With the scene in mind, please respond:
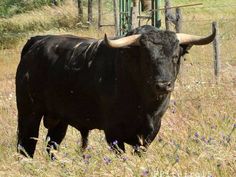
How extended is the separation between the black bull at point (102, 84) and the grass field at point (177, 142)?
0.23m

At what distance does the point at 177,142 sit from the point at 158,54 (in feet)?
2.60

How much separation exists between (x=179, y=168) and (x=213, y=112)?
3.19m

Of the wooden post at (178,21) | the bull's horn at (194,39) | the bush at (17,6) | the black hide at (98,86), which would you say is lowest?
the bush at (17,6)

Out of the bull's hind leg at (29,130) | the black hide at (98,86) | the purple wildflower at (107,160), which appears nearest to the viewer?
the purple wildflower at (107,160)

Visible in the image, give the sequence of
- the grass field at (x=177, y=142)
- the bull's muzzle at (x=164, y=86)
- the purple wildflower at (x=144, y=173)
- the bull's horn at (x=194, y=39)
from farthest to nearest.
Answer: the bull's horn at (x=194, y=39) → the bull's muzzle at (x=164, y=86) → the grass field at (x=177, y=142) → the purple wildflower at (x=144, y=173)

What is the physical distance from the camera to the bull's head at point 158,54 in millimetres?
5203

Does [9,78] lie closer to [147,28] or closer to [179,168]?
[147,28]

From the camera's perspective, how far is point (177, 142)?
527 centimetres

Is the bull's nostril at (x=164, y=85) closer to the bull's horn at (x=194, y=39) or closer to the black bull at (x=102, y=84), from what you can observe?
the black bull at (x=102, y=84)

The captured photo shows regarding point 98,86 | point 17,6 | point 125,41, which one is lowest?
point 17,6

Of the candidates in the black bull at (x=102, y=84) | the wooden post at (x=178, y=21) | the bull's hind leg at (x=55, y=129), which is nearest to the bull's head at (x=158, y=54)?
the black bull at (x=102, y=84)

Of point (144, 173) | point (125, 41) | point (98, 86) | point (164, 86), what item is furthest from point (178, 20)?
point (144, 173)

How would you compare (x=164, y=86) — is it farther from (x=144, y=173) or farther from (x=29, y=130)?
(x=29, y=130)

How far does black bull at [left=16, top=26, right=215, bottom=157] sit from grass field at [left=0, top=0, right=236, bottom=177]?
9.1 inches
